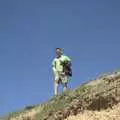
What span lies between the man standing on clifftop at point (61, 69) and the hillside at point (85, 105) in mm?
2855

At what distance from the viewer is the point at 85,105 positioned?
73.8 ft

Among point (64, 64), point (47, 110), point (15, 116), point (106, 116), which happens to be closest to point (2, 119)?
point (15, 116)

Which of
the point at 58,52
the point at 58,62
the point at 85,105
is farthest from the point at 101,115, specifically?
the point at 58,62

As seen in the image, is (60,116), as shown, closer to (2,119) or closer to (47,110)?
(47,110)

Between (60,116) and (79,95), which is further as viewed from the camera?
(79,95)

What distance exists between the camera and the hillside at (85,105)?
21.8m

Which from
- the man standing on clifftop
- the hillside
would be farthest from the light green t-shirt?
the hillside

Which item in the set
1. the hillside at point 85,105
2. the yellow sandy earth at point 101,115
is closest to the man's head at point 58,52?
the hillside at point 85,105

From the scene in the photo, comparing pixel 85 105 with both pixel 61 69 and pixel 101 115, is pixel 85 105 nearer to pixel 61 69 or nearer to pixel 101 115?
pixel 101 115

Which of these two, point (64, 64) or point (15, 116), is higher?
point (64, 64)

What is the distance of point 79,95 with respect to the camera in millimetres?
24234

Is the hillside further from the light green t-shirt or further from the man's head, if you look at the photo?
the light green t-shirt

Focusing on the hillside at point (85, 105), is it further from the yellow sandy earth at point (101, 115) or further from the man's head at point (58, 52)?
the man's head at point (58, 52)

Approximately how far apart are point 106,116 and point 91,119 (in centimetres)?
57
